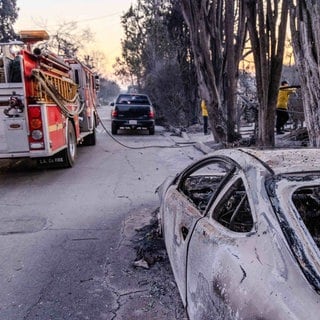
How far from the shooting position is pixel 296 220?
2.08 meters

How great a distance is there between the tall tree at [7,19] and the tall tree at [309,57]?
36.5m

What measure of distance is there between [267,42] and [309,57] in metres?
2.46

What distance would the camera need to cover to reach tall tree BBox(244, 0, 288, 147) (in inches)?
346

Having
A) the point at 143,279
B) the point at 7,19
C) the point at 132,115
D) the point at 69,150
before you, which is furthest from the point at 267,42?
the point at 7,19

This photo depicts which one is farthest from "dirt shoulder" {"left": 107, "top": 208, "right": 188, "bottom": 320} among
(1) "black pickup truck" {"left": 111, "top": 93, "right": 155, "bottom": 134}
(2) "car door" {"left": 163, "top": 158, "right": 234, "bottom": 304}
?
(1) "black pickup truck" {"left": 111, "top": 93, "right": 155, "bottom": 134}

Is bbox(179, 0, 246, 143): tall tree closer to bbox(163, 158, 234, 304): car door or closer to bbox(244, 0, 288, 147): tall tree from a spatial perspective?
bbox(244, 0, 288, 147): tall tree

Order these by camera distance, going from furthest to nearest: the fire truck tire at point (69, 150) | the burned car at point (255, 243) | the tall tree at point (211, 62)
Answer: the tall tree at point (211, 62)
the fire truck tire at point (69, 150)
the burned car at point (255, 243)

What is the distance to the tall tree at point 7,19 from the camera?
38.8 m

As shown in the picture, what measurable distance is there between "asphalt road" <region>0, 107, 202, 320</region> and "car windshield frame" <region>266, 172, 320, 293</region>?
169cm

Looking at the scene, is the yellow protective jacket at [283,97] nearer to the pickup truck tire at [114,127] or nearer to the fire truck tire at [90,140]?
the fire truck tire at [90,140]

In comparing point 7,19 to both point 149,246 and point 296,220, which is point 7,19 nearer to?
point 149,246

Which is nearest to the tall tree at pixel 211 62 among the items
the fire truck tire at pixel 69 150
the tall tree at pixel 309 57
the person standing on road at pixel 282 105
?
the person standing on road at pixel 282 105

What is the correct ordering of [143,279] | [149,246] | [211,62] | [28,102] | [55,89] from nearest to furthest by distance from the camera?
[143,279] → [149,246] → [28,102] → [55,89] → [211,62]

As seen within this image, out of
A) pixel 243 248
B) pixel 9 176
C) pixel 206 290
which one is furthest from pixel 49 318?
pixel 9 176
